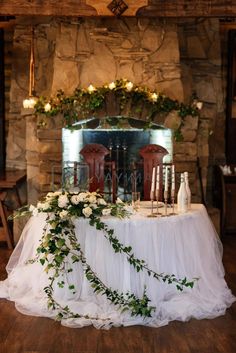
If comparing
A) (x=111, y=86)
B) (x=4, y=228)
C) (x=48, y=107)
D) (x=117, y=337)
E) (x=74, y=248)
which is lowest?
(x=117, y=337)

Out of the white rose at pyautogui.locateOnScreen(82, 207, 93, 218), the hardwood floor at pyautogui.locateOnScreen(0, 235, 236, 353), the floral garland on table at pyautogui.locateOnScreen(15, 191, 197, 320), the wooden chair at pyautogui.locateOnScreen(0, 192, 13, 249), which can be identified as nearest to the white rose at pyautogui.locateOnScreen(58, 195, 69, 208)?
the floral garland on table at pyautogui.locateOnScreen(15, 191, 197, 320)

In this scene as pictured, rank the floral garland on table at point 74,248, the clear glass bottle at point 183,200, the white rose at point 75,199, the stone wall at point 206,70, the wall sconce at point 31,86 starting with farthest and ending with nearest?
the stone wall at point 206,70, the wall sconce at point 31,86, the clear glass bottle at point 183,200, the white rose at point 75,199, the floral garland on table at point 74,248

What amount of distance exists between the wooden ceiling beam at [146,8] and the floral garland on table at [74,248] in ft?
9.26

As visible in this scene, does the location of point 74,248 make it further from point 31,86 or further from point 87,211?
point 31,86

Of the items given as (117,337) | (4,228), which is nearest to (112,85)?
(4,228)

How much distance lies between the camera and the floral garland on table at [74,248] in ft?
12.0

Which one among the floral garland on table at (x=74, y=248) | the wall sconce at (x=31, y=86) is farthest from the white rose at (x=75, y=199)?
the wall sconce at (x=31, y=86)

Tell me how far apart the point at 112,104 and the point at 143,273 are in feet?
8.61

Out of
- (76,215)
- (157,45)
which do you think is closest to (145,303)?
(76,215)

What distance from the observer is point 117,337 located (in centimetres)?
338

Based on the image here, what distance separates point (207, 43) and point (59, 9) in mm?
2069

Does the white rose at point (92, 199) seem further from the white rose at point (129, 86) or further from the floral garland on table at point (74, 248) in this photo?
the white rose at point (129, 86)

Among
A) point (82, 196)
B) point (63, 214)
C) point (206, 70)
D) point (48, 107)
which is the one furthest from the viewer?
point (206, 70)

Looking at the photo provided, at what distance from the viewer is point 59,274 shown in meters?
3.80
